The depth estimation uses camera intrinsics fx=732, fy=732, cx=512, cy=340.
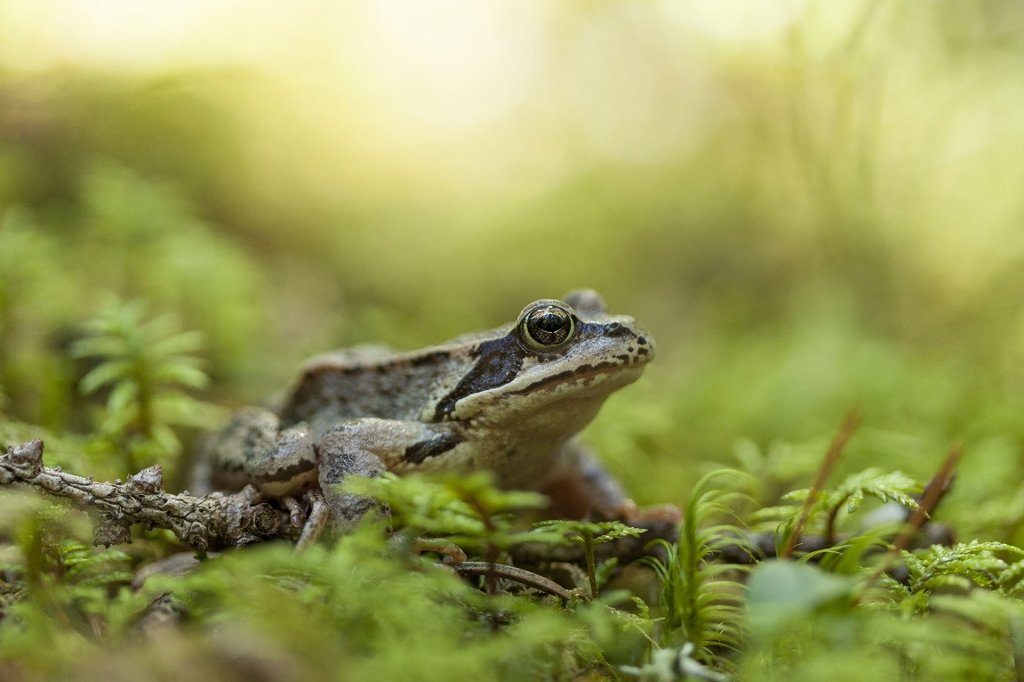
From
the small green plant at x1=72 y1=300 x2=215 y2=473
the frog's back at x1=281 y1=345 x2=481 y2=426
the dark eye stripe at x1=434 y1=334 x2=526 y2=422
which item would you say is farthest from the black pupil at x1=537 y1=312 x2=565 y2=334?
the small green plant at x1=72 y1=300 x2=215 y2=473

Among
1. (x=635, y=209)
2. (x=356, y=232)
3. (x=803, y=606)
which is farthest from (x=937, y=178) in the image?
(x=803, y=606)

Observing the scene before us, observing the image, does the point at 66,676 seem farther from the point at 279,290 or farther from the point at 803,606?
the point at 279,290

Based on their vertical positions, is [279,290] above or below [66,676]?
above

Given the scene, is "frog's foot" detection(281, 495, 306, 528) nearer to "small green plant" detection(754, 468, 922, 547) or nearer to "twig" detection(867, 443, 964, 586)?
"small green plant" detection(754, 468, 922, 547)

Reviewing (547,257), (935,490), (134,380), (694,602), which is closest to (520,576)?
(694,602)

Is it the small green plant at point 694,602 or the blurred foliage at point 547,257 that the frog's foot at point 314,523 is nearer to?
the blurred foliage at point 547,257

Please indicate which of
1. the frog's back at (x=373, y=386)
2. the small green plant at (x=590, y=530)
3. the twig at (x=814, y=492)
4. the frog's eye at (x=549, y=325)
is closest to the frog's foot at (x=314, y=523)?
the frog's back at (x=373, y=386)
